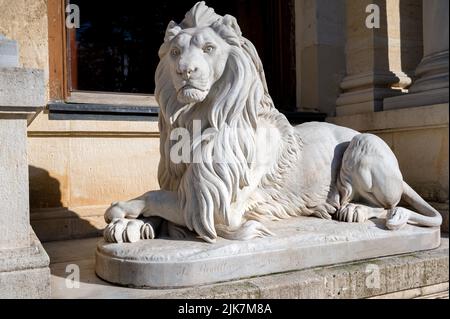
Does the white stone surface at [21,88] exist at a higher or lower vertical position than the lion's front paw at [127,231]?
higher

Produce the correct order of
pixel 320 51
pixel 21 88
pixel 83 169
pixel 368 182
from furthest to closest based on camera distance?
pixel 320 51 → pixel 83 169 → pixel 368 182 → pixel 21 88

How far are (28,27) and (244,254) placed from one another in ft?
8.72

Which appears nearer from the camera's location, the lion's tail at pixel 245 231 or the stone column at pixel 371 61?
the lion's tail at pixel 245 231

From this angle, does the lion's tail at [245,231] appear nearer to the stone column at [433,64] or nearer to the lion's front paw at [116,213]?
the lion's front paw at [116,213]

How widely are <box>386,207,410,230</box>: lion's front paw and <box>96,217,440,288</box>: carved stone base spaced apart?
0.14ft

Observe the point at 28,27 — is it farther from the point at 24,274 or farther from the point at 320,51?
the point at 320,51

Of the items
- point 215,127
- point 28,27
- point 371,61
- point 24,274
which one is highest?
point 28,27

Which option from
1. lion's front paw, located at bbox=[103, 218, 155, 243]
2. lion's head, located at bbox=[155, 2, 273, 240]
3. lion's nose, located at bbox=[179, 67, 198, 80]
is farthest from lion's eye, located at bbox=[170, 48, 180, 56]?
lion's front paw, located at bbox=[103, 218, 155, 243]

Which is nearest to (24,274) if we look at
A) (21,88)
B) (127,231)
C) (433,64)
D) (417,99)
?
(127,231)

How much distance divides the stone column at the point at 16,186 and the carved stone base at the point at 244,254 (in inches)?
14.1

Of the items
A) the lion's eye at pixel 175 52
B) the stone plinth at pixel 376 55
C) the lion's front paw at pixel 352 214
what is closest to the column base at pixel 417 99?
the stone plinth at pixel 376 55

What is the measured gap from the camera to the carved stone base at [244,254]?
2006mm

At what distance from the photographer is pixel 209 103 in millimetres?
2311
